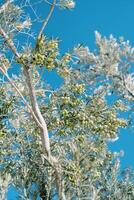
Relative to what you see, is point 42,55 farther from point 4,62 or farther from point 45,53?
point 4,62

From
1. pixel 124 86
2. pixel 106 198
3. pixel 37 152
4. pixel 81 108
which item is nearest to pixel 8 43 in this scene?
pixel 81 108

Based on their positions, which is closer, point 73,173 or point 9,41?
point 73,173

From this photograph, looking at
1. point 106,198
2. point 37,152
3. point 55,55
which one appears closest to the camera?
point 55,55

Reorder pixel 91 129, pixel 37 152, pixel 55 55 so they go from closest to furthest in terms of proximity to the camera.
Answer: pixel 55 55 < pixel 91 129 < pixel 37 152

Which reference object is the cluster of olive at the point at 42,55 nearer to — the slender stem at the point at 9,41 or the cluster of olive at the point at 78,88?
the slender stem at the point at 9,41

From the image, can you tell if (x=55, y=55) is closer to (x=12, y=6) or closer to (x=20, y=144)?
(x=12, y=6)

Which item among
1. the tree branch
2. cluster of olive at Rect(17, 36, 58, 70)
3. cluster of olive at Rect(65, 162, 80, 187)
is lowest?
cluster of olive at Rect(65, 162, 80, 187)

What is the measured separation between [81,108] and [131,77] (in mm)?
2853

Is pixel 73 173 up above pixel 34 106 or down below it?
below

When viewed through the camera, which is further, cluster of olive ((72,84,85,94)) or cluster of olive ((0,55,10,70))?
cluster of olive ((72,84,85,94))

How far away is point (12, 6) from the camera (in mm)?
20641

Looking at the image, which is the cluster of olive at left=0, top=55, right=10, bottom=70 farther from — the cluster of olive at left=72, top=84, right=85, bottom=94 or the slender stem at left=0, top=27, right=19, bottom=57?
the cluster of olive at left=72, top=84, right=85, bottom=94

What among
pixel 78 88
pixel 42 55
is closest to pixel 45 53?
pixel 42 55

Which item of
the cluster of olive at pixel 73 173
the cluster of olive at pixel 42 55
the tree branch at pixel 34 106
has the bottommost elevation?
the cluster of olive at pixel 73 173
